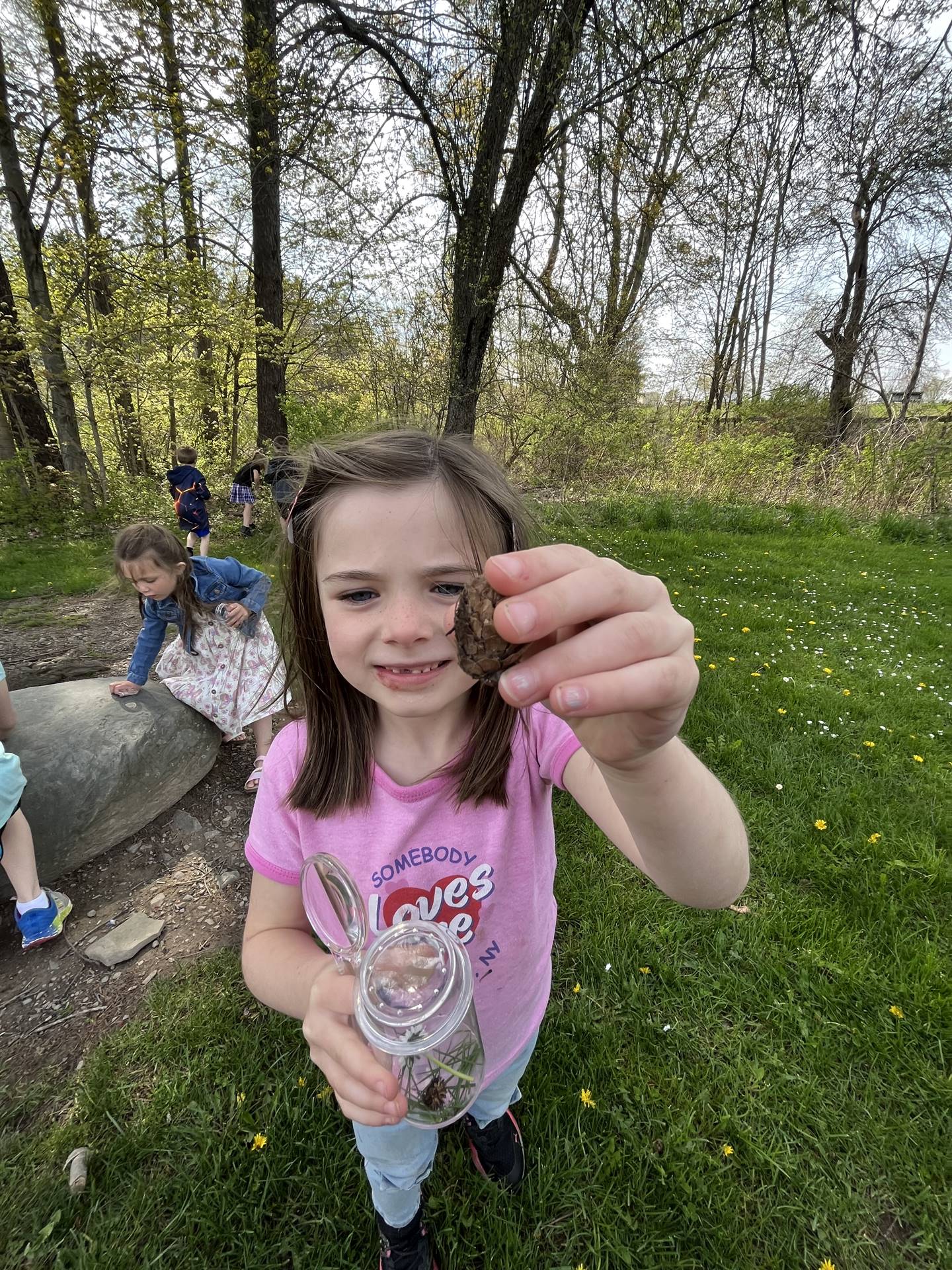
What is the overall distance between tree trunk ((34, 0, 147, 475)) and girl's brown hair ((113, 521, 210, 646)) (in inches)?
304

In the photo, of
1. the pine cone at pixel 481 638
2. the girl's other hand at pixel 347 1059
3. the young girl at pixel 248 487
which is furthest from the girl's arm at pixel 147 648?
the young girl at pixel 248 487

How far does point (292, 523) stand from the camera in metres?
1.41

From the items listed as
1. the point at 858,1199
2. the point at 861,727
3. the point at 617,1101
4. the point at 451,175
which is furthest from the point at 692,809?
the point at 451,175

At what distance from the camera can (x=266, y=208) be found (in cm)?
885

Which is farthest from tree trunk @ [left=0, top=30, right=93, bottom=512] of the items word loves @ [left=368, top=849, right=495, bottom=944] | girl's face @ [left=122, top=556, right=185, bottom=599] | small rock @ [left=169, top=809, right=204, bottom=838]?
word loves @ [left=368, top=849, right=495, bottom=944]

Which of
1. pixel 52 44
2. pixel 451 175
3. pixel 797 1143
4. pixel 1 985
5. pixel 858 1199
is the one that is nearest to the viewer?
pixel 858 1199

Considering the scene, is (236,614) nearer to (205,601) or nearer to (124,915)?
(205,601)

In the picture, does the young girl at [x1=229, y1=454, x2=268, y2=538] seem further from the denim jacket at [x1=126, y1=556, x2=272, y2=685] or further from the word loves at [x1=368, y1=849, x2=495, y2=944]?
the word loves at [x1=368, y1=849, x2=495, y2=944]

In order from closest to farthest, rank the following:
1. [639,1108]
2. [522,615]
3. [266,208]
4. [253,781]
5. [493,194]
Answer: [522,615]
[639,1108]
[253,781]
[493,194]
[266,208]

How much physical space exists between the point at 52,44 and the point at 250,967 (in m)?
11.9

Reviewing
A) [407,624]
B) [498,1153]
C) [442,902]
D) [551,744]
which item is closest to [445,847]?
[442,902]

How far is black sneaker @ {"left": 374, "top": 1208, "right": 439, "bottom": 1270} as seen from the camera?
1477 millimetres

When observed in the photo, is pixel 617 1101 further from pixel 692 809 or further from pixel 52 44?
pixel 52 44

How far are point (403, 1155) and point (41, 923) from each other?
1.99 metres
